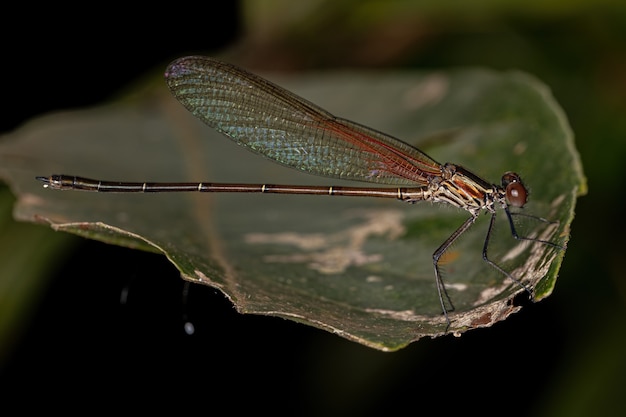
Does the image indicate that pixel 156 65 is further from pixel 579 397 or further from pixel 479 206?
pixel 579 397

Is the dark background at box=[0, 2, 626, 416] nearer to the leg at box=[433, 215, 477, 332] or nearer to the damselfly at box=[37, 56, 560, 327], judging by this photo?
the damselfly at box=[37, 56, 560, 327]

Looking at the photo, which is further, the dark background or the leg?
the dark background

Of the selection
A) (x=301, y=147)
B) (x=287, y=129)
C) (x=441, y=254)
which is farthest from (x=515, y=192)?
(x=287, y=129)

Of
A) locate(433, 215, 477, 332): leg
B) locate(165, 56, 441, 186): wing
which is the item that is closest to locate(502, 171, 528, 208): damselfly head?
locate(433, 215, 477, 332): leg

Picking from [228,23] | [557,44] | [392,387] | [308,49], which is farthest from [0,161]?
[557,44]

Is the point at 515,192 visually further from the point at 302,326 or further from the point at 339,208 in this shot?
the point at 302,326

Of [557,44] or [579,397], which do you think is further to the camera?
[557,44]
